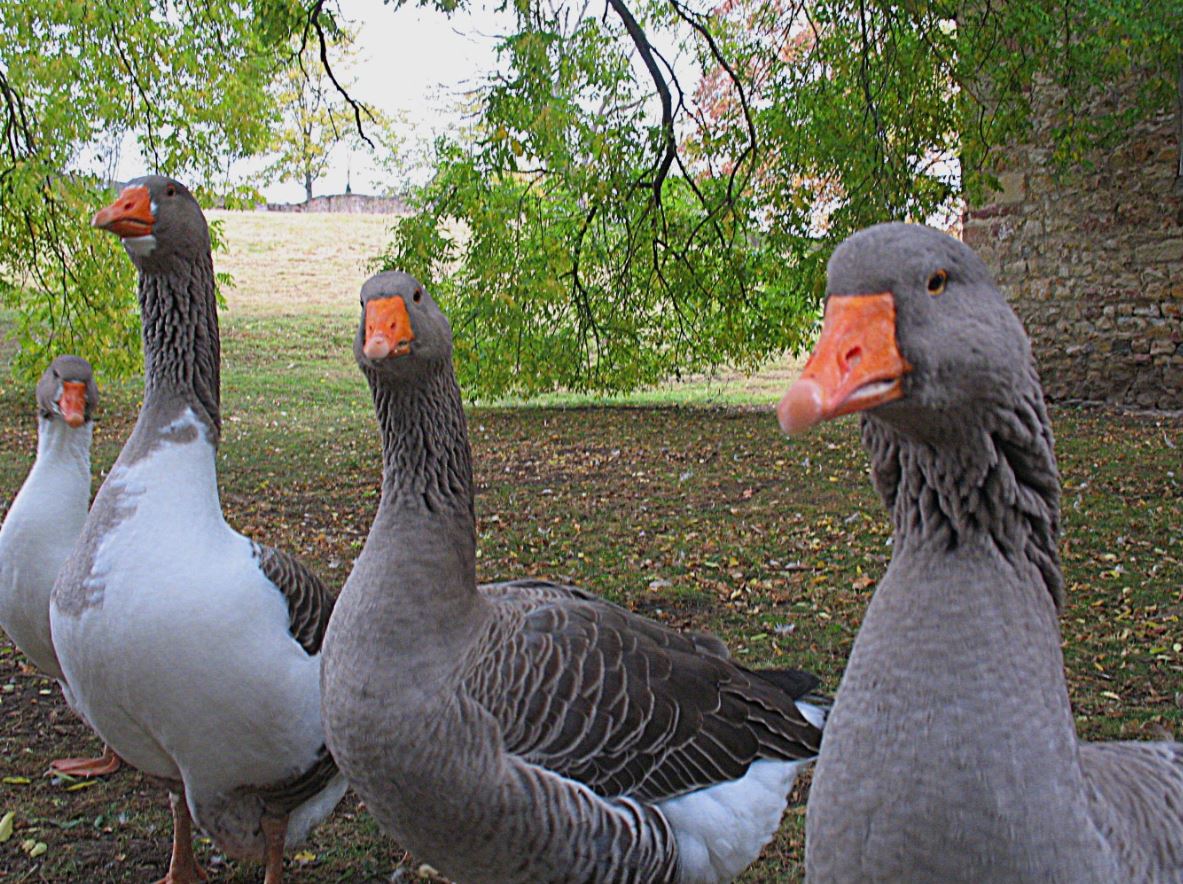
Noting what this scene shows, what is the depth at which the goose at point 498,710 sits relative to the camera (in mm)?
2768

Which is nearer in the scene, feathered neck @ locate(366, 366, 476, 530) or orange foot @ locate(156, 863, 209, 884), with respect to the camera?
feathered neck @ locate(366, 366, 476, 530)

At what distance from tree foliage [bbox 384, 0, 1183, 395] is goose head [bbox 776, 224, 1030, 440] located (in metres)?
5.25

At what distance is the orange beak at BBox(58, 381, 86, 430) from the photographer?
14.8 ft

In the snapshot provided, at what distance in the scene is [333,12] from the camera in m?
8.45

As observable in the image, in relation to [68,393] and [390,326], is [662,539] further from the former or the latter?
[390,326]

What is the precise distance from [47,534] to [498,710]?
2317mm

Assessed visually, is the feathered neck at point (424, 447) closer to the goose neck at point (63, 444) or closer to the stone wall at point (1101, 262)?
the goose neck at point (63, 444)

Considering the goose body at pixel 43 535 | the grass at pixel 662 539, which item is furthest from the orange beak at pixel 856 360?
the goose body at pixel 43 535

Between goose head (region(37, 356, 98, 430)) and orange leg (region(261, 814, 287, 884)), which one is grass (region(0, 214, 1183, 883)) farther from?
goose head (region(37, 356, 98, 430))

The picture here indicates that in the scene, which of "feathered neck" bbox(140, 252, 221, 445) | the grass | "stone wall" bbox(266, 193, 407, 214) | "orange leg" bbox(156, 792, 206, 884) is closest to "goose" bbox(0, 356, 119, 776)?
the grass

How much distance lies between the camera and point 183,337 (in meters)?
3.92

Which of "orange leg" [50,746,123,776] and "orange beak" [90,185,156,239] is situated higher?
"orange beak" [90,185,156,239]

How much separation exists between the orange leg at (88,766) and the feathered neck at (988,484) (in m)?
3.82

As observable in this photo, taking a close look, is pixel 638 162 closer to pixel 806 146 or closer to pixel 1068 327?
pixel 806 146
